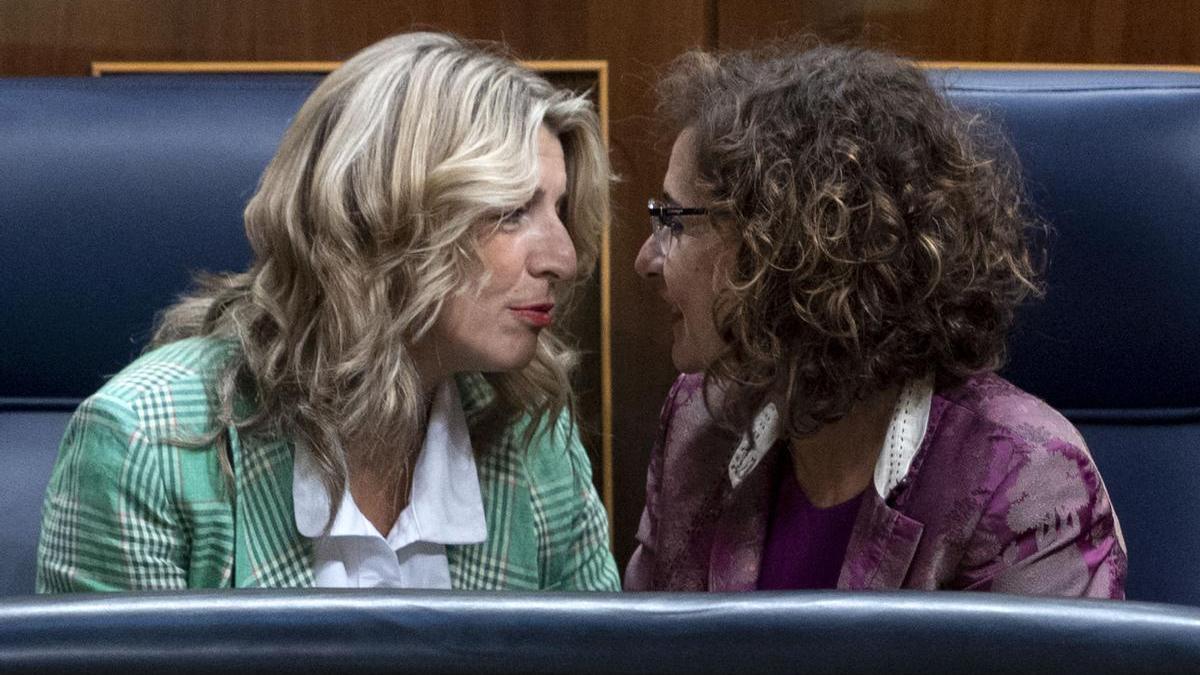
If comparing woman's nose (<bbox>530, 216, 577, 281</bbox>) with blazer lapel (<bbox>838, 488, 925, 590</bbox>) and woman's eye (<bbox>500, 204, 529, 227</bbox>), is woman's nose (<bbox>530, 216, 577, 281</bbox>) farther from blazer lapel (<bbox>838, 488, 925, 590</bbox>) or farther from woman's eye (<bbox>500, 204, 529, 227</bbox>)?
blazer lapel (<bbox>838, 488, 925, 590</bbox>)

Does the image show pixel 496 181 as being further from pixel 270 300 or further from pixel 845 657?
pixel 845 657

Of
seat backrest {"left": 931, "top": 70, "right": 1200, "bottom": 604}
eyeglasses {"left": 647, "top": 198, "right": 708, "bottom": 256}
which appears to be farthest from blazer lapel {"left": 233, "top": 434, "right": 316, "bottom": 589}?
seat backrest {"left": 931, "top": 70, "right": 1200, "bottom": 604}

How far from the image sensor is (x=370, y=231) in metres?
1.23

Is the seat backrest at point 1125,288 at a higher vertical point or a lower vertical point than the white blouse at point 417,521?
higher

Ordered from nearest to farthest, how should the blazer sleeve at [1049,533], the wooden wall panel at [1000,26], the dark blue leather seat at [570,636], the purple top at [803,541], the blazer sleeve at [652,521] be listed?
the dark blue leather seat at [570,636], the blazer sleeve at [1049,533], the purple top at [803,541], the blazer sleeve at [652,521], the wooden wall panel at [1000,26]

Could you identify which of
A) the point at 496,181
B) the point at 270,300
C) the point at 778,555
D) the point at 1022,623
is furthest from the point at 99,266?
the point at 1022,623

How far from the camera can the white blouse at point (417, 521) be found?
1253mm

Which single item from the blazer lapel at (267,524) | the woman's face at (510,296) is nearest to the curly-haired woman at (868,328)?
the woman's face at (510,296)

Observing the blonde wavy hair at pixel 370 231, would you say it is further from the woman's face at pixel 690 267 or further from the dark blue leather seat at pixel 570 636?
the dark blue leather seat at pixel 570 636

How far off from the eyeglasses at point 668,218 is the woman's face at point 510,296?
0.09m

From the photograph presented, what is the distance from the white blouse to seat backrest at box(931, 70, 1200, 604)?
0.57m

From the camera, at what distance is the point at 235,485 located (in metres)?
1.24

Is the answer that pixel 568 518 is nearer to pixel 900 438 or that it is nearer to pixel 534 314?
pixel 534 314

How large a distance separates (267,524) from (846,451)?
1.68ft
